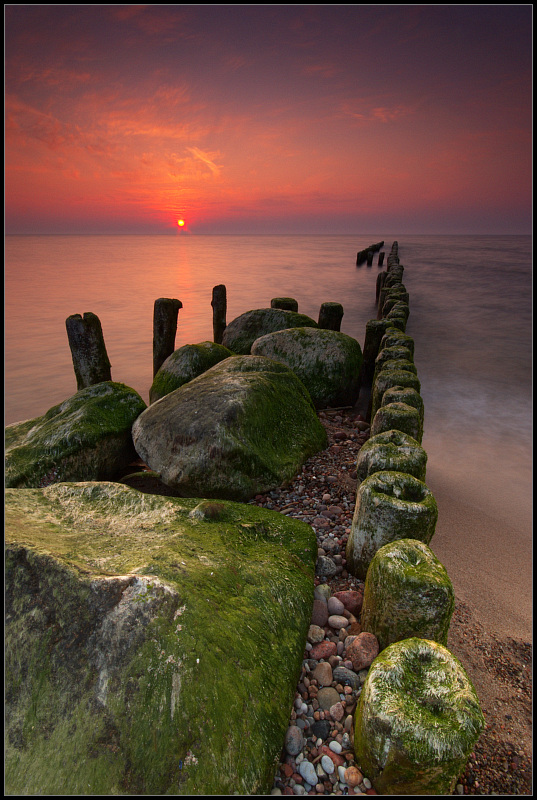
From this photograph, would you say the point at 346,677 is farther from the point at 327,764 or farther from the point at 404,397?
the point at 404,397

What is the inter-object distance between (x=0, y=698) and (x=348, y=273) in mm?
30399

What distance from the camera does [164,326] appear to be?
816 centimetres

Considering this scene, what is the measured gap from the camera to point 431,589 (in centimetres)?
220

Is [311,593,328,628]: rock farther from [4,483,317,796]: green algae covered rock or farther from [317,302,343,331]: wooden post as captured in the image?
[317,302,343,331]: wooden post

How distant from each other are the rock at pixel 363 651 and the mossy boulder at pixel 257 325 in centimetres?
620

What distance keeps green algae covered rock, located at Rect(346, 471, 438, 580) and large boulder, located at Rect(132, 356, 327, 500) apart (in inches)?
54.1

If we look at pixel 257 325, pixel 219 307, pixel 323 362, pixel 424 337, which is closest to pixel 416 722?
pixel 323 362

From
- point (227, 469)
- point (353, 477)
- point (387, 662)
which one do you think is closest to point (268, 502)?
point (227, 469)

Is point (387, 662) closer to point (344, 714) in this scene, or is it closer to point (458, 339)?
point (344, 714)

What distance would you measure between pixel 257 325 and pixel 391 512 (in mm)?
6111

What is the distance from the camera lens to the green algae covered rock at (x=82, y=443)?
443cm

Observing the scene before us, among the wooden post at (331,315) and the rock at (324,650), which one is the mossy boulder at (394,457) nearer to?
the rock at (324,650)

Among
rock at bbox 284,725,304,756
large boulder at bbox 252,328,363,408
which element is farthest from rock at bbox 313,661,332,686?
large boulder at bbox 252,328,363,408

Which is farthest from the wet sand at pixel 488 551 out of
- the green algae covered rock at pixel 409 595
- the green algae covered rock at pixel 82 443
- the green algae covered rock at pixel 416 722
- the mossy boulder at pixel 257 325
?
the mossy boulder at pixel 257 325
